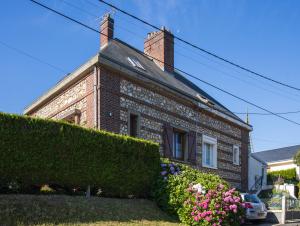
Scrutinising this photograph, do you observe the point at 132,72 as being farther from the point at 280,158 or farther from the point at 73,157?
the point at 280,158

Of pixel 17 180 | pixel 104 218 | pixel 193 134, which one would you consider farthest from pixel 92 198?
pixel 193 134

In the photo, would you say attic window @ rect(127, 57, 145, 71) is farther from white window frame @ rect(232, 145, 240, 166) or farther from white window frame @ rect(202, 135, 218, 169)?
white window frame @ rect(232, 145, 240, 166)

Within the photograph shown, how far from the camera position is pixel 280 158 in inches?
1793

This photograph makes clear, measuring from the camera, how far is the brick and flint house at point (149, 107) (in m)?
16.8

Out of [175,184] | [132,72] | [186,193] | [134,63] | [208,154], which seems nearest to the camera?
[186,193]

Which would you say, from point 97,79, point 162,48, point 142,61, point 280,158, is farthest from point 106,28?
point 280,158

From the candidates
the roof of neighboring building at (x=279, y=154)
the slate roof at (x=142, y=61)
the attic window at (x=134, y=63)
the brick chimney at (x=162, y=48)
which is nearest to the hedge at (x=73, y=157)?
the slate roof at (x=142, y=61)

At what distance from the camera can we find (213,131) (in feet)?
76.0

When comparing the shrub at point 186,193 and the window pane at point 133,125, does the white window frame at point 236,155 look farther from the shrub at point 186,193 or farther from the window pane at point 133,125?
the shrub at point 186,193

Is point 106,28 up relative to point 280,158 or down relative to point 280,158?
up

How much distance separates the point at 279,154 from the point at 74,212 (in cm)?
3977

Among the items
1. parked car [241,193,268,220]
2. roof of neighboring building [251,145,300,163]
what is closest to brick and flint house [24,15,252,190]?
parked car [241,193,268,220]

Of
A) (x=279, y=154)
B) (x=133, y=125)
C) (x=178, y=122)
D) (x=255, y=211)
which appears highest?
(x=178, y=122)

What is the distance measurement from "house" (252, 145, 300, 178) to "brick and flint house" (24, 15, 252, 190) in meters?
19.7
